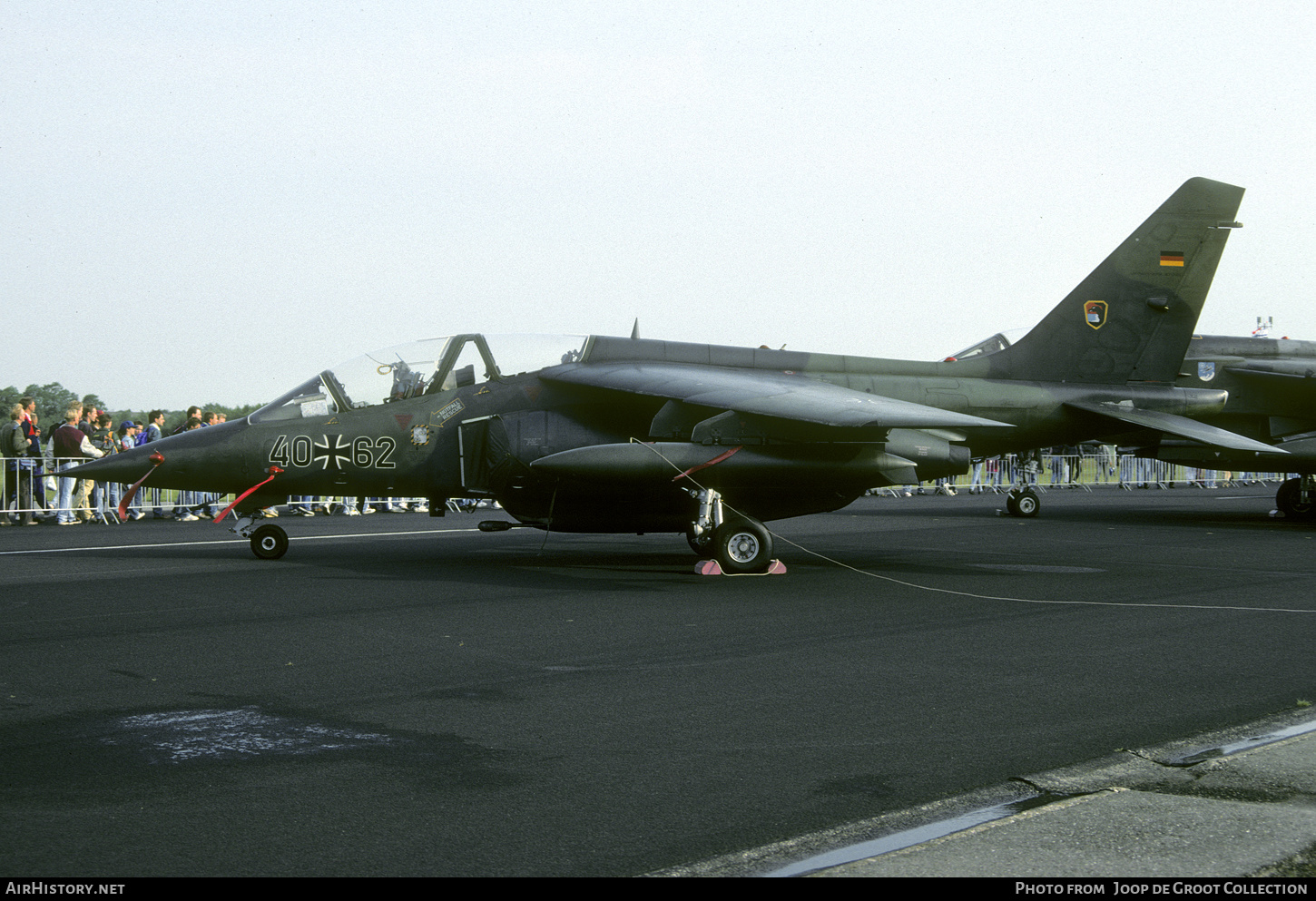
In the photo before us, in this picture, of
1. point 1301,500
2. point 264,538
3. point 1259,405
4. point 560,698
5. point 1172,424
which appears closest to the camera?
point 560,698

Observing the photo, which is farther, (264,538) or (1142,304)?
(1142,304)

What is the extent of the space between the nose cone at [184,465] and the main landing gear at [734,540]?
17.2ft

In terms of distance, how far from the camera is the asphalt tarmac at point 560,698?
368cm

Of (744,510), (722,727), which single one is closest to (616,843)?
(722,727)

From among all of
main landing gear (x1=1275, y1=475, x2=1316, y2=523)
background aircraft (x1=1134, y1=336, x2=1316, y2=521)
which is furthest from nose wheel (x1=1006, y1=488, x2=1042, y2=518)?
main landing gear (x1=1275, y1=475, x2=1316, y2=523)

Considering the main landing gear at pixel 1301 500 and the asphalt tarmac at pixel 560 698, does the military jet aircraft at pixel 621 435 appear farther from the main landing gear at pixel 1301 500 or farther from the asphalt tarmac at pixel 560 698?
the main landing gear at pixel 1301 500

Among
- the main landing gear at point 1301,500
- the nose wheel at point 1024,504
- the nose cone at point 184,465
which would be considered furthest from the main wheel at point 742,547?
the main landing gear at point 1301,500

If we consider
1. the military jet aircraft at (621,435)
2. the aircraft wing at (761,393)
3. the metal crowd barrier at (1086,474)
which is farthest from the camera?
the metal crowd barrier at (1086,474)

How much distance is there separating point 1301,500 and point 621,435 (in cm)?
1471

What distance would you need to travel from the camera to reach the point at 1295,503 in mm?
20047

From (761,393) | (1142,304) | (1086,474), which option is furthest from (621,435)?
(1086,474)

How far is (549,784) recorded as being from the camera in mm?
4191

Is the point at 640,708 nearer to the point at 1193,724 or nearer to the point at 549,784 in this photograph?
the point at 549,784

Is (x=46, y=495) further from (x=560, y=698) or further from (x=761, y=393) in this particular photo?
(x=560, y=698)
